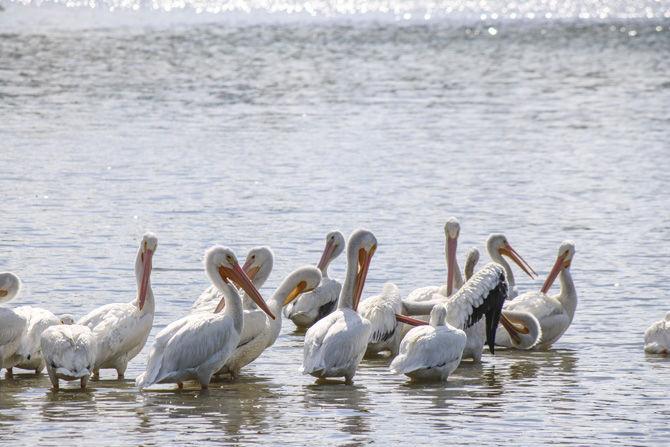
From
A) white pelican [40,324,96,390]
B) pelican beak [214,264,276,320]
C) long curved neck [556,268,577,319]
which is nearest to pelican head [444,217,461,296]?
long curved neck [556,268,577,319]

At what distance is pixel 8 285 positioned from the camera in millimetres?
10633

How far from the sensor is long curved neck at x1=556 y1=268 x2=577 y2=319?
1204 cm

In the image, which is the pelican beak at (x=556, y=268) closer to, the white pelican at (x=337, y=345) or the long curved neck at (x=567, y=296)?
Answer: the long curved neck at (x=567, y=296)

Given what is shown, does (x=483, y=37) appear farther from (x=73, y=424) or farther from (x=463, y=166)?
(x=73, y=424)

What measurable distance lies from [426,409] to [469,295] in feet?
5.18

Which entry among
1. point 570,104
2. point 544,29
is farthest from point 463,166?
point 544,29

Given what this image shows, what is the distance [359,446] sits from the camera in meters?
8.65

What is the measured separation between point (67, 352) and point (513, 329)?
3.44 meters

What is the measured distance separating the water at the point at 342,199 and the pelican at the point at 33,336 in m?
0.23

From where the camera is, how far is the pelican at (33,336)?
33.7ft

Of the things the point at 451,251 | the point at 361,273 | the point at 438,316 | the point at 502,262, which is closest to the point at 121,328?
the point at 361,273

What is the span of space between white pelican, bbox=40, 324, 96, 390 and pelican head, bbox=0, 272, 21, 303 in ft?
3.03

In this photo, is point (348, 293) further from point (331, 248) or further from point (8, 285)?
point (8, 285)

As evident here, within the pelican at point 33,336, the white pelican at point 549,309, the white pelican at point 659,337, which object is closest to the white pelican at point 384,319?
the white pelican at point 549,309
